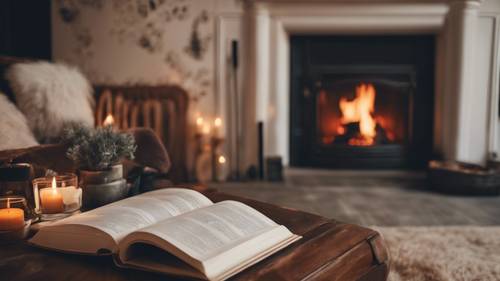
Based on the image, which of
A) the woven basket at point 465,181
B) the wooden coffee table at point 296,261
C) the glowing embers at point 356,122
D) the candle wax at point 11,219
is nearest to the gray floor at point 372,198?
the woven basket at point 465,181

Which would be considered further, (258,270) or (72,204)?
(72,204)

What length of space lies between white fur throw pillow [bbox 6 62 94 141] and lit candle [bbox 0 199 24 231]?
3.18ft

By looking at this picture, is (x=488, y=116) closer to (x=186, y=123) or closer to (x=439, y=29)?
(x=439, y=29)

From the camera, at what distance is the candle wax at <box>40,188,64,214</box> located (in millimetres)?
939

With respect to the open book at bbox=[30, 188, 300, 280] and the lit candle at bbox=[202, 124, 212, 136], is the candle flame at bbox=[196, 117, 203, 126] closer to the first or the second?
the lit candle at bbox=[202, 124, 212, 136]

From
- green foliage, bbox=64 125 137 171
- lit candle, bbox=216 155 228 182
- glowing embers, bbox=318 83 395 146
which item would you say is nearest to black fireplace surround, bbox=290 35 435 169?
glowing embers, bbox=318 83 395 146

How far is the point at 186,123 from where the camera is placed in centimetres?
329

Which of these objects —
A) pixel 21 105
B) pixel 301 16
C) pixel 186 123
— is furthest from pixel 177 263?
pixel 301 16

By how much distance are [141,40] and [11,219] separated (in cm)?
266

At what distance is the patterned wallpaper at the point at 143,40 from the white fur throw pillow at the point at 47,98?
1.24 metres

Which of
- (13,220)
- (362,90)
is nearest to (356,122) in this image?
(362,90)

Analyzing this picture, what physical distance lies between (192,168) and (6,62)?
160cm

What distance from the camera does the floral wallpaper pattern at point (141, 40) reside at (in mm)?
3277

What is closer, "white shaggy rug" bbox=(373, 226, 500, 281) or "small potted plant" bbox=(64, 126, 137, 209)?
"small potted plant" bbox=(64, 126, 137, 209)
